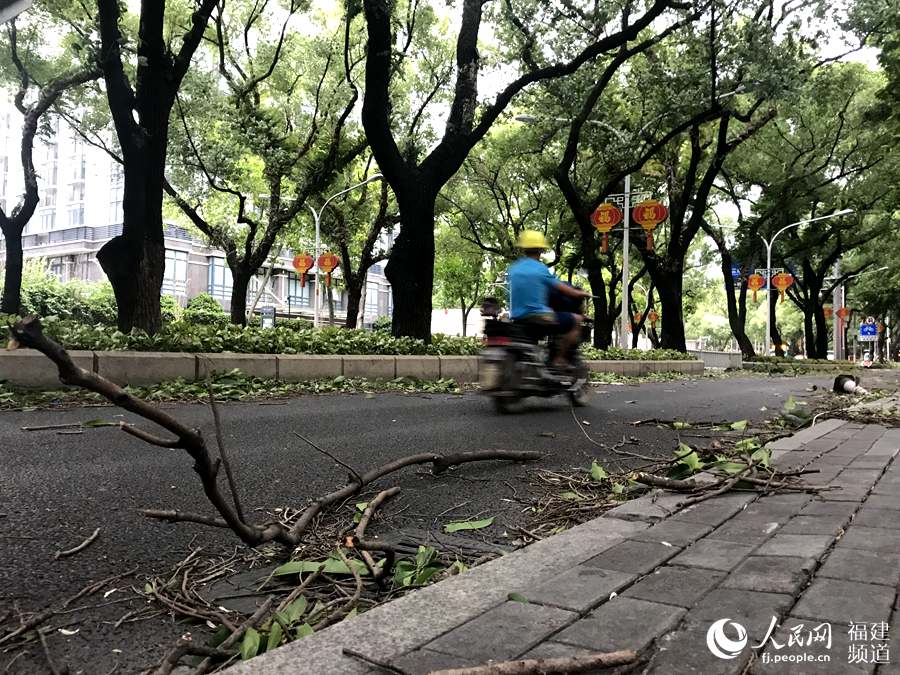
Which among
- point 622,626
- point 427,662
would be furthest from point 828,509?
point 427,662

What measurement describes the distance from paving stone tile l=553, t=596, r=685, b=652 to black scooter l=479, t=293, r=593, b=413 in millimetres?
5360

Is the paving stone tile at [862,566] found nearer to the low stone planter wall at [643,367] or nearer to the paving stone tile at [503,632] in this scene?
the paving stone tile at [503,632]

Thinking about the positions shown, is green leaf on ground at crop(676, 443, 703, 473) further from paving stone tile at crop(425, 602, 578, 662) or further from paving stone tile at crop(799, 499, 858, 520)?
paving stone tile at crop(425, 602, 578, 662)

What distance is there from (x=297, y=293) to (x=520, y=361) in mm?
52599

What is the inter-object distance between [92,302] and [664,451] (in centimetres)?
3228

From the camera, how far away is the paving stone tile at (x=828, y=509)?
2916 mm

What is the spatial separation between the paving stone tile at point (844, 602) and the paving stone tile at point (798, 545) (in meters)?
0.26

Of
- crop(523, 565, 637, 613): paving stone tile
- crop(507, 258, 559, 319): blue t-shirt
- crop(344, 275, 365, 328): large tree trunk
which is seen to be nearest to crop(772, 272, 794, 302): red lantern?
crop(344, 275, 365, 328): large tree trunk

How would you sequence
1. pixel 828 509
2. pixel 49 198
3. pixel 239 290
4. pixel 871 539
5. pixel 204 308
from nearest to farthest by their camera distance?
pixel 871 539 → pixel 828 509 → pixel 239 290 → pixel 204 308 → pixel 49 198

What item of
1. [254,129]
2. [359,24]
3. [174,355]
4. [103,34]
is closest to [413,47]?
[359,24]

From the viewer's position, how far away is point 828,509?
9.84 feet

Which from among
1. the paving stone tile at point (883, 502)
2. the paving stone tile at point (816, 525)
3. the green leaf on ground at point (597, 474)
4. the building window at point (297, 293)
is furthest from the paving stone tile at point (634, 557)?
the building window at point (297, 293)

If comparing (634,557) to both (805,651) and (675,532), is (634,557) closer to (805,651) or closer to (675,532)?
(675,532)

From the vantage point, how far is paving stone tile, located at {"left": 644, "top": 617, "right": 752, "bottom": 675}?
154 centimetres
